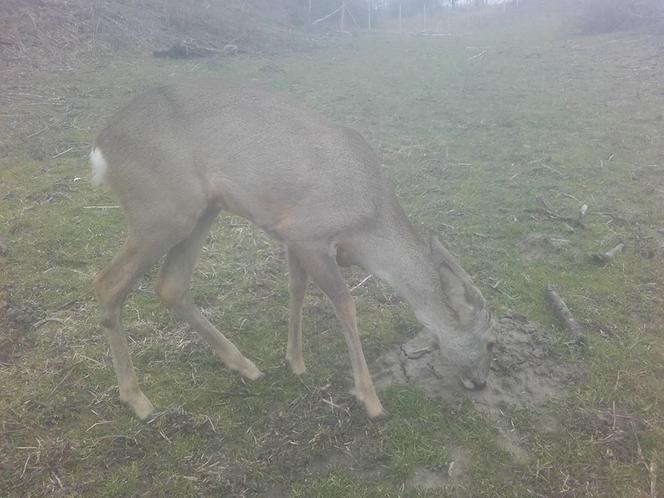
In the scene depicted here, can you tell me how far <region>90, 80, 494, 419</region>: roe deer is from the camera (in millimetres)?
3504

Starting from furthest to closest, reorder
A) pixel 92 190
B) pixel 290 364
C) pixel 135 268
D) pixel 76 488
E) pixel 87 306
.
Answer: pixel 92 190 → pixel 87 306 → pixel 290 364 → pixel 135 268 → pixel 76 488

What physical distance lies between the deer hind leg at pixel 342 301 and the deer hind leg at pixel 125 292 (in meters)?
0.85

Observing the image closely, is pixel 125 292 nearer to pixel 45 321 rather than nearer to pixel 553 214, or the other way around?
pixel 45 321

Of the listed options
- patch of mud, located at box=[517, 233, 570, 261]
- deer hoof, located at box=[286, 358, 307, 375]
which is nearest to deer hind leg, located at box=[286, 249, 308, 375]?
deer hoof, located at box=[286, 358, 307, 375]

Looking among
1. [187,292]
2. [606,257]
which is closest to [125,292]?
[187,292]

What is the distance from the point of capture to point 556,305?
15.4ft

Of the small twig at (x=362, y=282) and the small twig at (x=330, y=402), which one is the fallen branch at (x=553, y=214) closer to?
the small twig at (x=362, y=282)

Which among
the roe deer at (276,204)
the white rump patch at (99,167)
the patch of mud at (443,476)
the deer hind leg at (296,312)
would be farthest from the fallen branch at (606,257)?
the white rump patch at (99,167)

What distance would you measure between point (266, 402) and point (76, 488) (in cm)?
125

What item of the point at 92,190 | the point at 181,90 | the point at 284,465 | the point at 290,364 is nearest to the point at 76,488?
the point at 284,465

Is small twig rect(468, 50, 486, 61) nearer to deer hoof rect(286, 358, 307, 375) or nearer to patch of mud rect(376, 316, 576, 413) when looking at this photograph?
patch of mud rect(376, 316, 576, 413)

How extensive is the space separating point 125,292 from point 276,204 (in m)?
1.16

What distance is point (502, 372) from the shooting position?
398cm

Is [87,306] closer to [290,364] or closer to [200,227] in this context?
[200,227]
